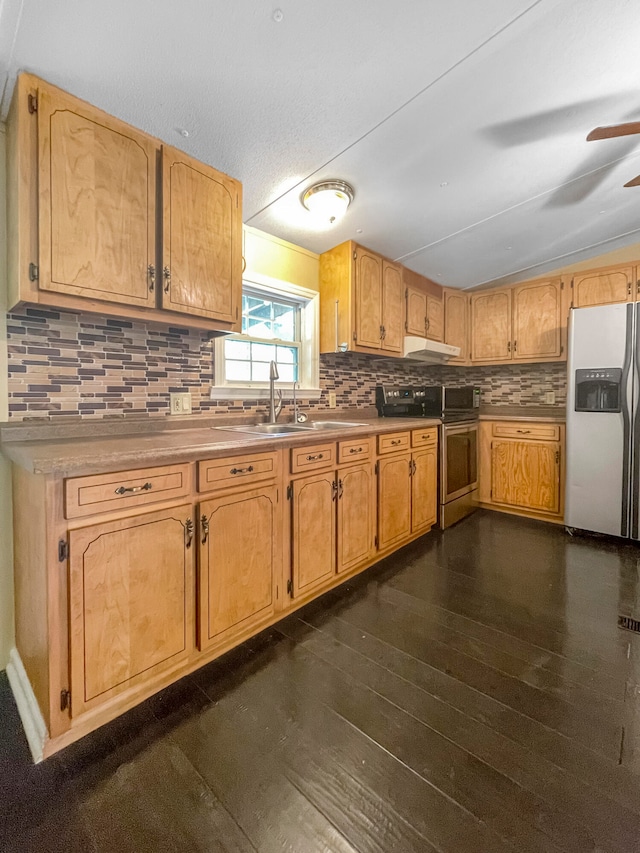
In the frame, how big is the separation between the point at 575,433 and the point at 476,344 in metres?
1.41

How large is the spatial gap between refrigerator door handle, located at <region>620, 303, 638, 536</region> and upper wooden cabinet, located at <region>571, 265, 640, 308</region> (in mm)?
581

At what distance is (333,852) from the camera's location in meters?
0.90

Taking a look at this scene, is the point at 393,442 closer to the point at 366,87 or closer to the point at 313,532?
the point at 313,532

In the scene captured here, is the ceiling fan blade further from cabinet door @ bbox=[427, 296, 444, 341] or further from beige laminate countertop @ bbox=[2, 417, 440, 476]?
cabinet door @ bbox=[427, 296, 444, 341]

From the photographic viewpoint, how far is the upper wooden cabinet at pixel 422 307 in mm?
3381

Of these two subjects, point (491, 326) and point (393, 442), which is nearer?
point (393, 442)

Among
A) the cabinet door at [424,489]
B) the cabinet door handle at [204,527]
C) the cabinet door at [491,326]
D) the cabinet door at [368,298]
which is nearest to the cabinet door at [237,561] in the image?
the cabinet door handle at [204,527]

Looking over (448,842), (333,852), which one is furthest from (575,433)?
(333,852)

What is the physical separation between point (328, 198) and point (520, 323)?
2599 mm

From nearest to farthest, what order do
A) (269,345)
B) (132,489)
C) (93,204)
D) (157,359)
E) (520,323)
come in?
(132,489), (93,204), (157,359), (269,345), (520,323)

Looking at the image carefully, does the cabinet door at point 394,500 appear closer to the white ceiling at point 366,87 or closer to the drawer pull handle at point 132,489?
the drawer pull handle at point 132,489

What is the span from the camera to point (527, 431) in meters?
3.53

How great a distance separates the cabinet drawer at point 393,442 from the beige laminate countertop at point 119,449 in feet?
2.00

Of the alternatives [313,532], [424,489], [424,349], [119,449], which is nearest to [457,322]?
[424,349]
